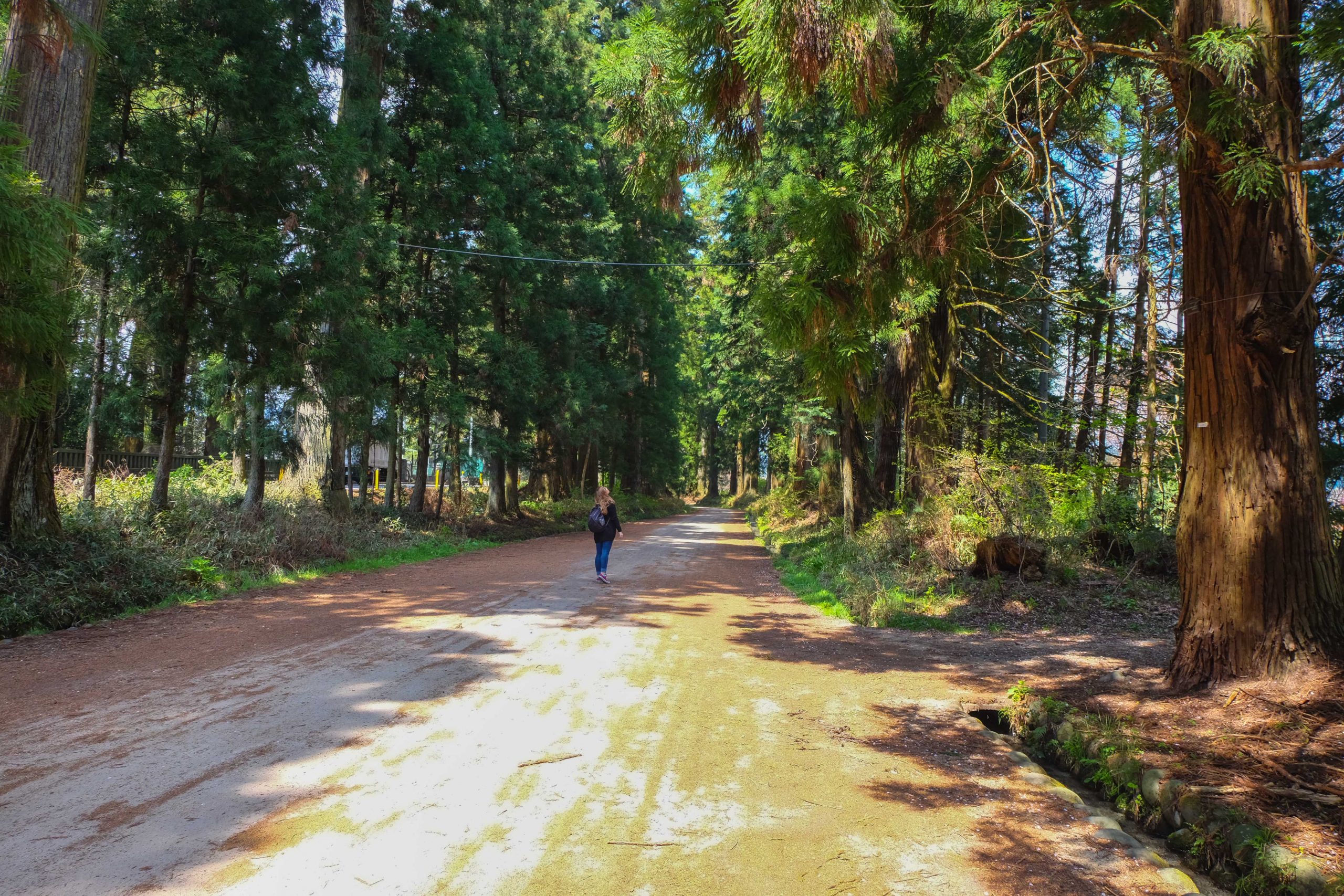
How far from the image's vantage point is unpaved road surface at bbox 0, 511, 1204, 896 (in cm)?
315

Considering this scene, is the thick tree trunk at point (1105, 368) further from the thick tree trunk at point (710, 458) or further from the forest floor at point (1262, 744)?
the thick tree trunk at point (710, 458)

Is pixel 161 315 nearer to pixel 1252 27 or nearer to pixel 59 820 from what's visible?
pixel 59 820

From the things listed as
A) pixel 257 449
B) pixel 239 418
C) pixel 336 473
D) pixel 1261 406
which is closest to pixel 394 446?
pixel 336 473

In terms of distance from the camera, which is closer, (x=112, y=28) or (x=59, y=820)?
(x=59, y=820)

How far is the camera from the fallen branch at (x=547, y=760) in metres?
4.23

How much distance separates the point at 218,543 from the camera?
446 inches

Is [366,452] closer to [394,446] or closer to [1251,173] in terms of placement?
[394,446]

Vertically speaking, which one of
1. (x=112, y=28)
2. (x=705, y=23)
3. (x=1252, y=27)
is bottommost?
(x=1252, y=27)

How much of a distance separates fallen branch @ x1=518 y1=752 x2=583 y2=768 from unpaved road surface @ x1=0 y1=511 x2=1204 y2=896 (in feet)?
0.07

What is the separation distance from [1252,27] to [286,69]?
14.0m

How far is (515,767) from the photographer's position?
13.7 feet

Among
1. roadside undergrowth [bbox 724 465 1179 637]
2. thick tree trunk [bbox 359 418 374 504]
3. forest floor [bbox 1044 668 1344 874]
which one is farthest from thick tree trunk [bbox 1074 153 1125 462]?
thick tree trunk [bbox 359 418 374 504]

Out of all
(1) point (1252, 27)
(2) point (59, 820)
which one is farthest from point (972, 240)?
(2) point (59, 820)

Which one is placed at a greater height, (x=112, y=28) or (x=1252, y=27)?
(x=112, y=28)
